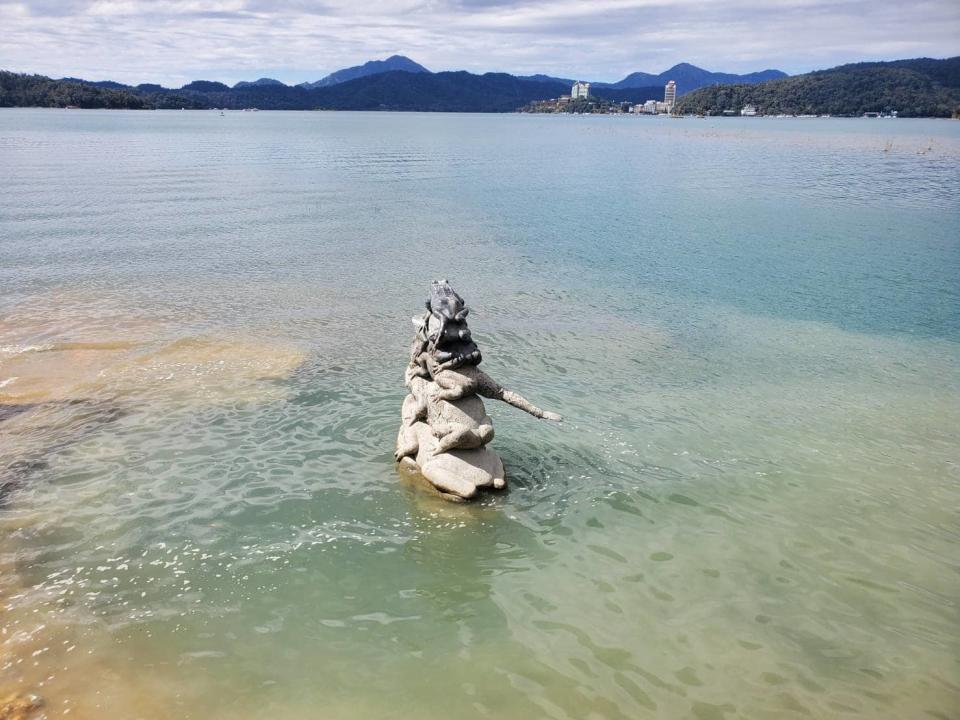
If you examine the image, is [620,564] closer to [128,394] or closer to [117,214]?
[128,394]

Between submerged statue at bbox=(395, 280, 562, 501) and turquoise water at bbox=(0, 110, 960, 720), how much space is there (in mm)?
492

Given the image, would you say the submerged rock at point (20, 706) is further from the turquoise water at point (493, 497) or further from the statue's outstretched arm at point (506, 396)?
the statue's outstretched arm at point (506, 396)

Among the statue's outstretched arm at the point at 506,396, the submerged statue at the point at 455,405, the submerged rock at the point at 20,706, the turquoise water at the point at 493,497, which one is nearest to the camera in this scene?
the submerged rock at the point at 20,706

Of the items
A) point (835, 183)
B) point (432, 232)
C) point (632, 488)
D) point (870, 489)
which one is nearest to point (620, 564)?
point (632, 488)

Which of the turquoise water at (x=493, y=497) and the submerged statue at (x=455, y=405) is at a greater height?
the submerged statue at (x=455, y=405)

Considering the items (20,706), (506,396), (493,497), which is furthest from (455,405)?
(20,706)

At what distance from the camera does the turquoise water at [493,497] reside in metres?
7.74

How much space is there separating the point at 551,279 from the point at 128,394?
1629 cm

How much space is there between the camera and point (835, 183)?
54062 mm

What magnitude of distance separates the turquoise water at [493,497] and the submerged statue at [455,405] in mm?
492

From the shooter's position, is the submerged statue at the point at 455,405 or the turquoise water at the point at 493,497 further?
the submerged statue at the point at 455,405

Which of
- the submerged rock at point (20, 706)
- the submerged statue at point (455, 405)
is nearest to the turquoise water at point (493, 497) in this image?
the submerged rock at point (20, 706)

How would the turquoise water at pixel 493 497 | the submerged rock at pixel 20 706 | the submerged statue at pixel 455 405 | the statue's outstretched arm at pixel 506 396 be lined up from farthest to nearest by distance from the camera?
1. the statue's outstretched arm at pixel 506 396
2. the submerged statue at pixel 455 405
3. the turquoise water at pixel 493 497
4. the submerged rock at pixel 20 706

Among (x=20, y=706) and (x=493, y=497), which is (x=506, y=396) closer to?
(x=493, y=497)
